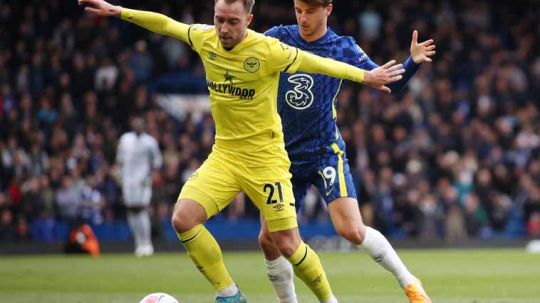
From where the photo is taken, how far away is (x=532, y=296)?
12.0 metres

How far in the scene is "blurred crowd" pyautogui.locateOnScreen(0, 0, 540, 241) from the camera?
77.0 feet

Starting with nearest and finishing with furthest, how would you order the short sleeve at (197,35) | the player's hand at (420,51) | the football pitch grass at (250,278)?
the short sleeve at (197,35) → the player's hand at (420,51) → the football pitch grass at (250,278)

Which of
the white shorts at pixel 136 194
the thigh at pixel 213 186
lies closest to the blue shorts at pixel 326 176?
the thigh at pixel 213 186

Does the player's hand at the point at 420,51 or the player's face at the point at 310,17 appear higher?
the player's face at the point at 310,17

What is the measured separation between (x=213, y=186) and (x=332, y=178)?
4.16ft

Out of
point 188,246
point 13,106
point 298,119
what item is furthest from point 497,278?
point 13,106

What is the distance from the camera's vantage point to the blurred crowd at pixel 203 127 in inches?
924

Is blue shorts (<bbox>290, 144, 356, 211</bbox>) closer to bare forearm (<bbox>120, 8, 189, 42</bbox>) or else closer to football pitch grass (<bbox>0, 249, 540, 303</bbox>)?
bare forearm (<bbox>120, 8, 189, 42</bbox>)

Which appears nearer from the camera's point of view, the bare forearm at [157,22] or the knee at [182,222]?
the knee at [182,222]

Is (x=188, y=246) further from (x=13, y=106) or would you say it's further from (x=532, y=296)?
(x=13, y=106)

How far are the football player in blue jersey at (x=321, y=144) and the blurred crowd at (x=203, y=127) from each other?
43.3ft

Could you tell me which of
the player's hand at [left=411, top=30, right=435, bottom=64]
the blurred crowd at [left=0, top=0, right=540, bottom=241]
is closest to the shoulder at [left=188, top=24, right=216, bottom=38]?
the player's hand at [left=411, top=30, right=435, bottom=64]

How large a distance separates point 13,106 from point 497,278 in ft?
41.8

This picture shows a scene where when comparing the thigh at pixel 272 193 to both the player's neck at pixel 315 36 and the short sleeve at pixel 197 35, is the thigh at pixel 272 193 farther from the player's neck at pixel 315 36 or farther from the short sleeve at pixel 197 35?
the player's neck at pixel 315 36
